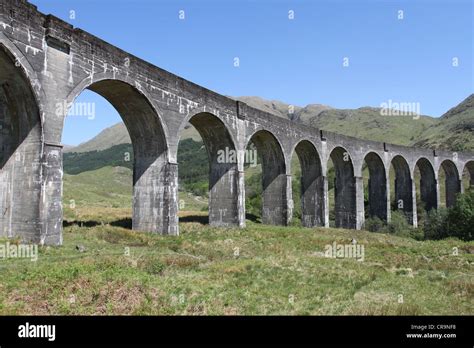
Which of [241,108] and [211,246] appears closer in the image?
[211,246]

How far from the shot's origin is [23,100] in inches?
582

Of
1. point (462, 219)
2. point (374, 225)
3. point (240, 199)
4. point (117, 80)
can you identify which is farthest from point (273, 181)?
point (117, 80)

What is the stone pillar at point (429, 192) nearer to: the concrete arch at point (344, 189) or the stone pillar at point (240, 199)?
the concrete arch at point (344, 189)

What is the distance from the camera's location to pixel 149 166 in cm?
2148

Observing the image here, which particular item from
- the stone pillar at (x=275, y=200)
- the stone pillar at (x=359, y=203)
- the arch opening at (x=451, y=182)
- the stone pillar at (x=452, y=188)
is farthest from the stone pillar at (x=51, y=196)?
the stone pillar at (x=452, y=188)

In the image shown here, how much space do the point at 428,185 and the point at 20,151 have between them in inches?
1837

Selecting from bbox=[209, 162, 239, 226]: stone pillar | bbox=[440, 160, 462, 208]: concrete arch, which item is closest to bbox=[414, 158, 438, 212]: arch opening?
bbox=[440, 160, 462, 208]: concrete arch

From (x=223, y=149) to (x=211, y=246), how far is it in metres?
9.70

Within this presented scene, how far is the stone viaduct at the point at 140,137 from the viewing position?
Result: 14383 mm

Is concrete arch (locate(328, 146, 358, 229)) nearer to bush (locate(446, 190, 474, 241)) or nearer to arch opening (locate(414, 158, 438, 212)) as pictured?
bush (locate(446, 190, 474, 241))

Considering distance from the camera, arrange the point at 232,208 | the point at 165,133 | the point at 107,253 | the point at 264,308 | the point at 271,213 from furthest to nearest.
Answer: the point at 271,213 < the point at 232,208 < the point at 165,133 < the point at 107,253 < the point at 264,308

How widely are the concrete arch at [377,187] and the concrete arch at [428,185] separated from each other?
8.48m
